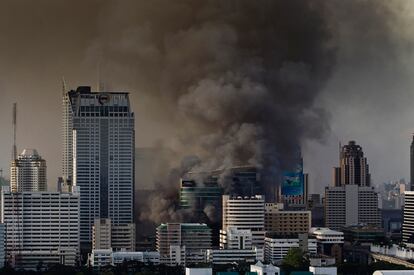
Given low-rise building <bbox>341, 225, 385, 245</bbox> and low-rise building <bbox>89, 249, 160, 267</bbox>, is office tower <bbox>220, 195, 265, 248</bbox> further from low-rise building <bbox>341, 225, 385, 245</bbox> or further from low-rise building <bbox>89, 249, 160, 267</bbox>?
low-rise building <bbox>89, 249, 160, 267</bbox>

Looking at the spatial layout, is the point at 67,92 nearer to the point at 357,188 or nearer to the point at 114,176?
the point at 114,176

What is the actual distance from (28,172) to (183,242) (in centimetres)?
361

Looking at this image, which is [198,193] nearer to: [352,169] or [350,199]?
[350,199]

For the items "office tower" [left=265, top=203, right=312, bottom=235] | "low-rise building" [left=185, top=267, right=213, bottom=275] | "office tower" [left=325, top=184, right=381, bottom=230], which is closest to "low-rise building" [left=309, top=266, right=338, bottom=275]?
"low-rise building" [left=185, top=267, right=213, bottom=275]

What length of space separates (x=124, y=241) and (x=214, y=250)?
1667 millimetres

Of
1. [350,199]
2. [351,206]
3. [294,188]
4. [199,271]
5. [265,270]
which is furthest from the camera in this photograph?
[350,199]

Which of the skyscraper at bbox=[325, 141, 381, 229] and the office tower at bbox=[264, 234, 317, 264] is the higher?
the skyscraper at bbox=[325, 141, 381, 229]

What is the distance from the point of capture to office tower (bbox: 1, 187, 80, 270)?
21.5 meters

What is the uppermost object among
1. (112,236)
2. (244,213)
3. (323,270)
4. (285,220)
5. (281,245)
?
(244,213)

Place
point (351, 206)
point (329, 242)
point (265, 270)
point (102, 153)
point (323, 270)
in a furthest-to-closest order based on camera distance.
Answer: point (351, 206)
point (102, 153)
point (329, 242)
point (323, 270)
point (265, 270)

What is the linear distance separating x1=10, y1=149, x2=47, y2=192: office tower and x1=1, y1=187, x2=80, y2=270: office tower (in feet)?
4.27

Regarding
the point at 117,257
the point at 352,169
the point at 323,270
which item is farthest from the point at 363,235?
the point at 323,270

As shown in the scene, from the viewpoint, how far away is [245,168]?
79.7 ft

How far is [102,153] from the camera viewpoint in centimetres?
2402
